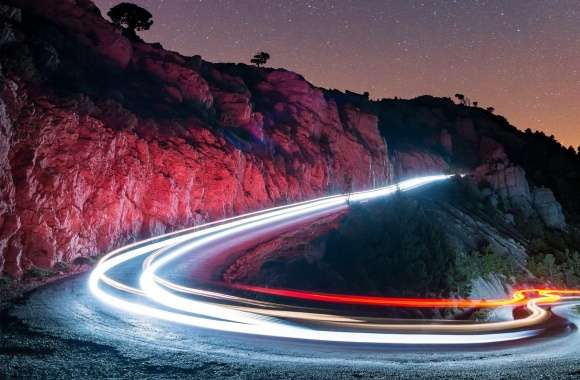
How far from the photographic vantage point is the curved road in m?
6.44

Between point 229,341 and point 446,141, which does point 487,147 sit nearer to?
point 446,141

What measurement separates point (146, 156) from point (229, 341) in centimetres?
1696

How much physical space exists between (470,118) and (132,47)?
81266 mm

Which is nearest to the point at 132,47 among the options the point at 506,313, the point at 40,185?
the point at 40,185

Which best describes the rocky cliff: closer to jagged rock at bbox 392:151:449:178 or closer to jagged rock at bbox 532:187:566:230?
jagged rock at bbox 532:187:566:230

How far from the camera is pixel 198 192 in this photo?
1054 inches

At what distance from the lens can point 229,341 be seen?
7.94 m

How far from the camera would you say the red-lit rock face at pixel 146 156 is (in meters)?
15.8

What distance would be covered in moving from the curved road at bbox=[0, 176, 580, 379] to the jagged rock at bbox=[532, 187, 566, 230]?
158 feet

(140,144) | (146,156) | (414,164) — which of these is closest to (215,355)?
(146,156)

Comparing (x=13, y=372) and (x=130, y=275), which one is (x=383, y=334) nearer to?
(x=13, y=372)

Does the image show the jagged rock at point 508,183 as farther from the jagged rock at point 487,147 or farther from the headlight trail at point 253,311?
the headlight trail at point 253,311

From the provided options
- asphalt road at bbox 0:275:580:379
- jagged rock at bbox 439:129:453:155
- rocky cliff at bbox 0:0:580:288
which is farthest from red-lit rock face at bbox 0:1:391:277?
jagged rock at bbox 439:129:453:155

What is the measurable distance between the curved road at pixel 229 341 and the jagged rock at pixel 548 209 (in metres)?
48.0
